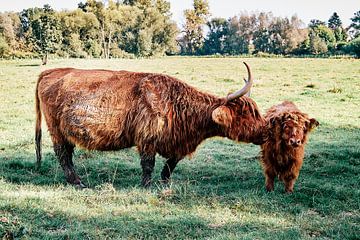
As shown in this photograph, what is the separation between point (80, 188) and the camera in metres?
6.89

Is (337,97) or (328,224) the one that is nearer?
(328,224)

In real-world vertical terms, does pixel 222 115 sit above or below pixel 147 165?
above

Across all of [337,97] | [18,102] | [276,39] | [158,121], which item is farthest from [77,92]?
[276,39]

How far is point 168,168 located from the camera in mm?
7363

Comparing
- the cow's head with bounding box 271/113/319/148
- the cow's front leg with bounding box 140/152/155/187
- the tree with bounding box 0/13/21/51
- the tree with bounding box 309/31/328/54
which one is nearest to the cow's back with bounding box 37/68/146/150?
the cow's front leg with bounding box 140/152/155/187

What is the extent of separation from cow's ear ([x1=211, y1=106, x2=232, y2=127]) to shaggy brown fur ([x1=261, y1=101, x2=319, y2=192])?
61 centimetres

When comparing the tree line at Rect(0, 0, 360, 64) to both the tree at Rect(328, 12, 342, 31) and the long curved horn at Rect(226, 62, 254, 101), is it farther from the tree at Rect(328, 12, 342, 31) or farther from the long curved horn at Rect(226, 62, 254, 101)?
the long curved horn at Rect(226, 62, 254, 101)

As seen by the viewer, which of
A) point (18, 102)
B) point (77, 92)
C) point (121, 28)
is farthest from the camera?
point (121, 28)

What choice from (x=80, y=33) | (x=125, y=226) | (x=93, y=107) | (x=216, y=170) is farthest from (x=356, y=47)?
(x=125, y=226)

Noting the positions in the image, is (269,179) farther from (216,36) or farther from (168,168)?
(216,36)

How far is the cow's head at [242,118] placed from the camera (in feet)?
22.6

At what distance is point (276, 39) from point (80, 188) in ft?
213

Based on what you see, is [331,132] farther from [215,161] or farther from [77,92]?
[77,92]

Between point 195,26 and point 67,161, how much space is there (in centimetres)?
6919
